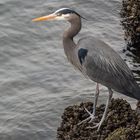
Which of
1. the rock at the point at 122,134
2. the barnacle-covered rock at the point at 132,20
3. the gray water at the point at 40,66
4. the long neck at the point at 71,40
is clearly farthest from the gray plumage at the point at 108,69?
the barnacle-covered rock at the point at 132,20

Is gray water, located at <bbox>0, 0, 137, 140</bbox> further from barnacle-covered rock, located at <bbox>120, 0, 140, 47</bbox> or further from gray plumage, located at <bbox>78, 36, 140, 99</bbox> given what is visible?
gray plumage, located at <bbox>78, 36, 140, 99</bbox>

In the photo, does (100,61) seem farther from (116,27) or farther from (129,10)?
(116,27)

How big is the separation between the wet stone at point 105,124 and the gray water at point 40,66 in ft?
3.53

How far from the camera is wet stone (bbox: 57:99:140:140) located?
25.6ft

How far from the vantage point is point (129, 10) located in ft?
38.0

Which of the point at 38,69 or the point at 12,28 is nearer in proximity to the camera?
the point at 38,69

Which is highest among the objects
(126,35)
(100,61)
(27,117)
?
(100,61)

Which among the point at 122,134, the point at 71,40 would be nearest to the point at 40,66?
the point at 71,40

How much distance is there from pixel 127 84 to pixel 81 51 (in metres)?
0.90

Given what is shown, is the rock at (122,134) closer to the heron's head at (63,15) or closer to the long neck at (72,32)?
the long neck at (72,32)

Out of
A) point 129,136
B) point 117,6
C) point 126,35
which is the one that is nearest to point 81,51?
point 129,136

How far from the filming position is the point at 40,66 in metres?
11.3

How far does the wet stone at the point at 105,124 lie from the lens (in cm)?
780

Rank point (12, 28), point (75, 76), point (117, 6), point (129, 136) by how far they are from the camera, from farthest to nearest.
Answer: point (117, 6), point (12, 28), point (75, 76), point (129, 136)
